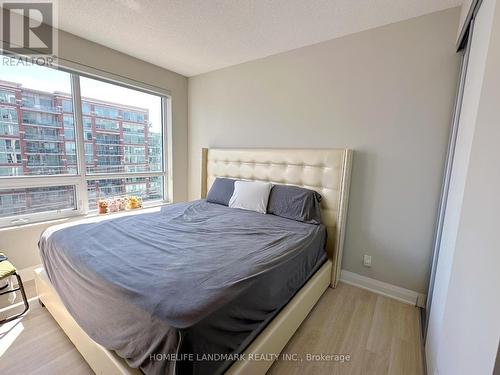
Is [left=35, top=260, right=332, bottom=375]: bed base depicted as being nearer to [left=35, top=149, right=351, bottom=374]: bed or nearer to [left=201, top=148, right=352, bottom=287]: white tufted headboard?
[left=35, top=149, right=351, bottom=374]: bed

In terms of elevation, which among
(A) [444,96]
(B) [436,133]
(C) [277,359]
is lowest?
(C) [277,359]

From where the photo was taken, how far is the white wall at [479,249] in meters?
0.72

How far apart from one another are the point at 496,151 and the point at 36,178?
3.37 m

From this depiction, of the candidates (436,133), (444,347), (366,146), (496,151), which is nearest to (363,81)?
(366,146)

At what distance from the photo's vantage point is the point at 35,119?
227 centimetres

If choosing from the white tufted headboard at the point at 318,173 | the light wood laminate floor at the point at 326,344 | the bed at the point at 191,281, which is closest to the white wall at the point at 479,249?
the light wood laminate floor at the point at 326,344

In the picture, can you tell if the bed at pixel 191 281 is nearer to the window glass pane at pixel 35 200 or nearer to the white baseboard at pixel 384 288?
the white baseboard at pixel 384 288

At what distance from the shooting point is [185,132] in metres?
3.62

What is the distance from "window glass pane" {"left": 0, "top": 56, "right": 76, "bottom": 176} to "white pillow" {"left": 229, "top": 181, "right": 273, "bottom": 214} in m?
1.88

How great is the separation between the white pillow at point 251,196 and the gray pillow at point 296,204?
79 millimetres

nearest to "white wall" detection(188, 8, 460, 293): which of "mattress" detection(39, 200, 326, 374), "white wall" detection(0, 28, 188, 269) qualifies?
"mattress" detection(39, 200, 326, 374)

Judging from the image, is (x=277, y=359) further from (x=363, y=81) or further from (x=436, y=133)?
(x=363, y=81)

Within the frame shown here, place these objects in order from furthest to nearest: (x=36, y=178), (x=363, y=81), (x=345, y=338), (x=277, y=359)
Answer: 1. (x=36, y=178)
2. (x=363, y=81)
3. (x=345, y=338)
4. (x=277, y=359)

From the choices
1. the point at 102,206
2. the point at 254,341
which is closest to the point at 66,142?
the point at 102,206
